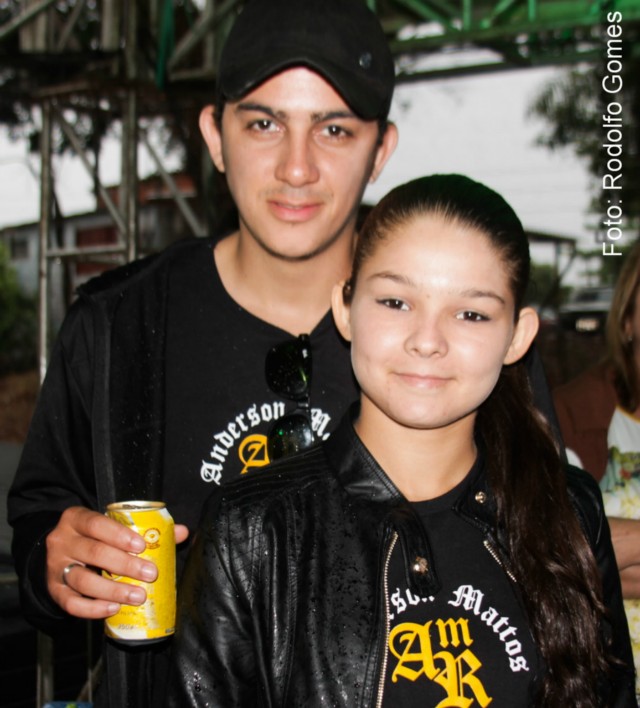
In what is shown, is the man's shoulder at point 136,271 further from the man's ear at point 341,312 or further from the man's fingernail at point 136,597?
the man's fingernail at point 136,597

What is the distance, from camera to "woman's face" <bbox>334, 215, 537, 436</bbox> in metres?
1.43

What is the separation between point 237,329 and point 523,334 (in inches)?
24.2

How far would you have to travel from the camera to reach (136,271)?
5.98 feet

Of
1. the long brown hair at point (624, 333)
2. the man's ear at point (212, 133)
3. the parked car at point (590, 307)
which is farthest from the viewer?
the parked car at point (590, 307)

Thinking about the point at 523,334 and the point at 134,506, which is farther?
the point at 523,334

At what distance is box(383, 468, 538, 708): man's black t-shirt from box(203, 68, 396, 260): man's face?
2.20ft

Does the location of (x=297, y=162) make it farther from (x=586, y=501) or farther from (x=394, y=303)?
(x=586, y=501)

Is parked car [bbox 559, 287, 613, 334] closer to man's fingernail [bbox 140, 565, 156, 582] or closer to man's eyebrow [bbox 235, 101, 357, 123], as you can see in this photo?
man's eyebrow [bbox 235, 101, 357, 123]

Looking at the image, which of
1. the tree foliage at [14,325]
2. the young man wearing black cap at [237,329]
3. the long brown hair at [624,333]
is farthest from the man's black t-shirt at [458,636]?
the tree foliage at [14,325]

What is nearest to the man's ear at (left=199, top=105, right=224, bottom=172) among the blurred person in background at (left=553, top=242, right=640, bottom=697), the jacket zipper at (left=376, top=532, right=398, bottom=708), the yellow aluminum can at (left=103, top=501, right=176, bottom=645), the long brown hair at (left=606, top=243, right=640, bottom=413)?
the yellow aluminum can at (left=103, top=501, right=176, bottom=645)

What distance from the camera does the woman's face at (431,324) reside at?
143 cm

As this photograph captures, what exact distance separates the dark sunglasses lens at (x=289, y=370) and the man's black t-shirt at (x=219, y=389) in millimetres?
45

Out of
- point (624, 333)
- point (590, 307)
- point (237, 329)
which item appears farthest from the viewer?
point (590, 307)

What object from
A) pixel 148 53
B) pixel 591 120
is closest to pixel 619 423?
pixel 148 53
